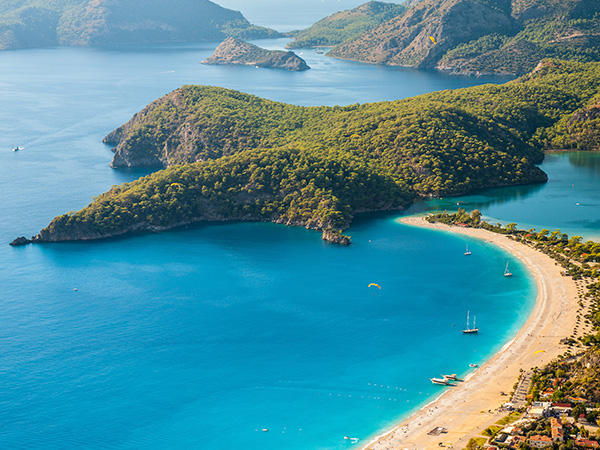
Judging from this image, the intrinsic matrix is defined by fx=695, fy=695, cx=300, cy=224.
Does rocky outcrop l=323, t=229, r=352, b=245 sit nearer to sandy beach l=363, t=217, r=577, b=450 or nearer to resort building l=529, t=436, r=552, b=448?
sandy beach l=363, t=217, r=577, b=450

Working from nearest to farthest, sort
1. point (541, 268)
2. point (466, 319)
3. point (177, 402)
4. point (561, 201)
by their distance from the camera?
point (177, 402), point (466, 319), point (541, 268), point (561, 201)

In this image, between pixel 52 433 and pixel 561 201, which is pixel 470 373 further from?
pixel 561 201

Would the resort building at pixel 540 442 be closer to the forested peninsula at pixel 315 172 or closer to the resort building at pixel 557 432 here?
the resort building at pixel 557 432

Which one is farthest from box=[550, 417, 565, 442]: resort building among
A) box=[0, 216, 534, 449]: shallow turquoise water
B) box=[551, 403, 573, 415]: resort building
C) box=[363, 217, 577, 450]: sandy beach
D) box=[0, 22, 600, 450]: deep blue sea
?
box=[0, 22, 600, 450]: deep blue sea

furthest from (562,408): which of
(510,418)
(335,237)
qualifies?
(335,237)

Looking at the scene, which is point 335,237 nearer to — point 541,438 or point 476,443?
point 476,443

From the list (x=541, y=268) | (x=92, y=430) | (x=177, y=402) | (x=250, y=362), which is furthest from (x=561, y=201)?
(x=92, y=430)

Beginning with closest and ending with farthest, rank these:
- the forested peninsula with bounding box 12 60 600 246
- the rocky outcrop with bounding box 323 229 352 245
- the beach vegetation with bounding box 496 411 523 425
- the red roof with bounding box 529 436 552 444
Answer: the red roof with bounding box 529 436 552 444 < the beach vegetation with bounding box 496 411 523 425 < the rocky outcrop with bounding box 323 229 352 245 < the forested peninsula with bounding box 12 60 600 246
